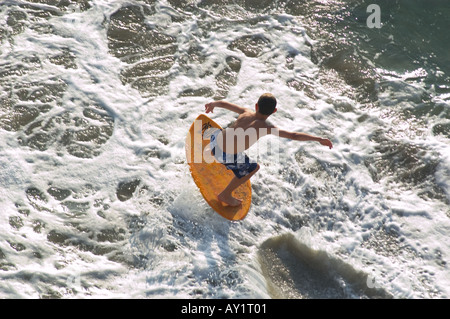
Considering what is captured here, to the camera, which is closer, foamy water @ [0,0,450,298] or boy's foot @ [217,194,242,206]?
foamy water @ [0,0,450,298]

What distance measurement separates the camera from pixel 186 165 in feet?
17.3

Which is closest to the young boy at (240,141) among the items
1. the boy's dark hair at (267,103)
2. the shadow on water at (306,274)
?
the boy's dark hair at (267,103)

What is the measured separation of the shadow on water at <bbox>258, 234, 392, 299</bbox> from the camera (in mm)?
4324

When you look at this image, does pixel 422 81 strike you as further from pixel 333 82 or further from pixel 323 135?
pixel 323 135

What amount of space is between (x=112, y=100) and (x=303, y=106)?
2.50 metres

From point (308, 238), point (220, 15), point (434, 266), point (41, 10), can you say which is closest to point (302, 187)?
point (308, 238)

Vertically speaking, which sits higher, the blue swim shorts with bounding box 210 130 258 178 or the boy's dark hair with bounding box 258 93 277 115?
the boy's dark hair with bounding box 258 93 277 115

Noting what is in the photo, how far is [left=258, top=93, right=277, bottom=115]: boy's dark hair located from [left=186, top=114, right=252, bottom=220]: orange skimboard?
95 cm

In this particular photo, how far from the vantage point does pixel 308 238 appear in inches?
188

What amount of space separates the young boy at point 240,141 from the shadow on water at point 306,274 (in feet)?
2.14

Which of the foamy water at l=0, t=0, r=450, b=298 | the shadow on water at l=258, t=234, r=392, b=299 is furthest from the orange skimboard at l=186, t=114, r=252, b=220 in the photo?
the shadow on water at l=258, t=234, r=392, b=299

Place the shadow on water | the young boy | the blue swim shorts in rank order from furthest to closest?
the blue swim shorts < the young boy < the shadow on water

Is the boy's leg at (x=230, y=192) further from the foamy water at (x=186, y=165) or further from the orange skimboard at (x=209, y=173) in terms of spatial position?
the foamy water at (x=186, y=165)

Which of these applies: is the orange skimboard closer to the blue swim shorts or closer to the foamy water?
the foamy water
